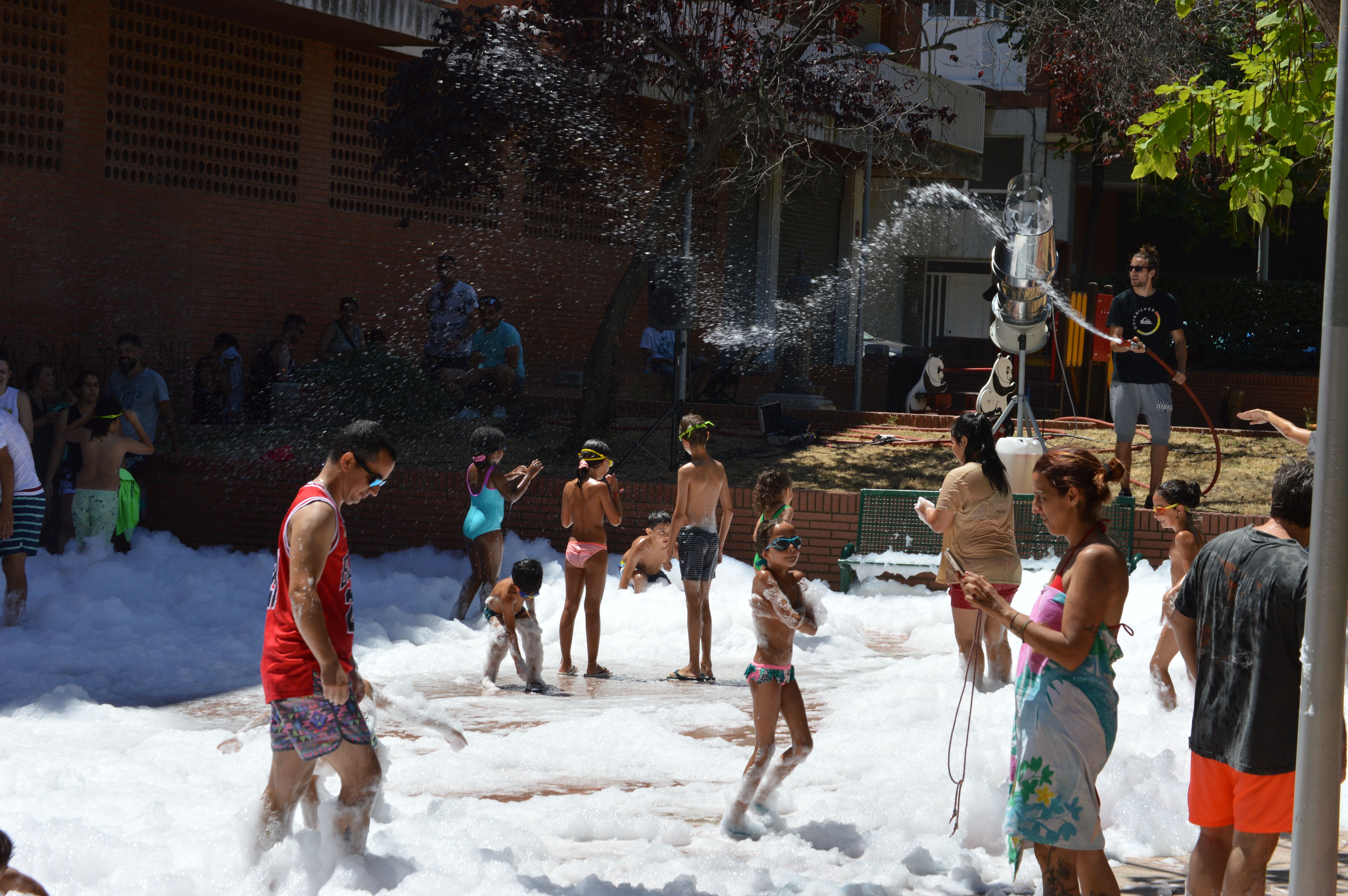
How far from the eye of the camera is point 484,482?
10562 millimetres

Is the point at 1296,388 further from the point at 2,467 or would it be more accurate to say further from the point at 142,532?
the point at 2,467

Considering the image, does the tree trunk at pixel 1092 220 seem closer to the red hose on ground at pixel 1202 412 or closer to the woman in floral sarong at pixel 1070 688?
the red hose on ground at pixel 1202 412

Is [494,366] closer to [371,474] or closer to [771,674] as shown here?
[771,674]

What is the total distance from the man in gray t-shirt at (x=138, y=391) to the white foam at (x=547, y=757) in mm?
1946

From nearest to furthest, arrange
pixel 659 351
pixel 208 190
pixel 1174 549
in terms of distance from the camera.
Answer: pixel 1174 549, pixel 208 190, pixel 659 351

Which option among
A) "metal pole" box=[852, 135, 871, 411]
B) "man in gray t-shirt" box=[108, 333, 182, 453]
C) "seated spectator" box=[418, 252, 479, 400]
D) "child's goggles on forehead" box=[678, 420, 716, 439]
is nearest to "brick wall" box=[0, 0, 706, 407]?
"seated spectator" box=[418, 252, 479, 400]

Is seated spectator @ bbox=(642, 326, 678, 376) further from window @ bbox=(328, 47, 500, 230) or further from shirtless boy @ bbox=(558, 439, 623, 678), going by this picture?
shirtless boy @ bbox=(558, 439, 623, 678)

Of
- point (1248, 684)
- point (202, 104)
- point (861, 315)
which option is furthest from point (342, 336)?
point (1248, 684)

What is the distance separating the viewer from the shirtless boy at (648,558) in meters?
11.5

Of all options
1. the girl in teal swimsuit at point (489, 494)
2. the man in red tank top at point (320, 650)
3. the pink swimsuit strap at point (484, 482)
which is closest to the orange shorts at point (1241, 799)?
the man in red tank top at point (320, 650)

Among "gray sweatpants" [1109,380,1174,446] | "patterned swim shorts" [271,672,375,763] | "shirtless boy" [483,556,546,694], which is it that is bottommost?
"shirtless boy" [483,556,546,694]

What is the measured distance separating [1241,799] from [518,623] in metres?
5.69

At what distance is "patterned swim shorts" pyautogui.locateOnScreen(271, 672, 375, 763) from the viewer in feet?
15.5

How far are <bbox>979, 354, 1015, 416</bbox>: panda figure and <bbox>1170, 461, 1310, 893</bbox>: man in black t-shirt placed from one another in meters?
11.0
